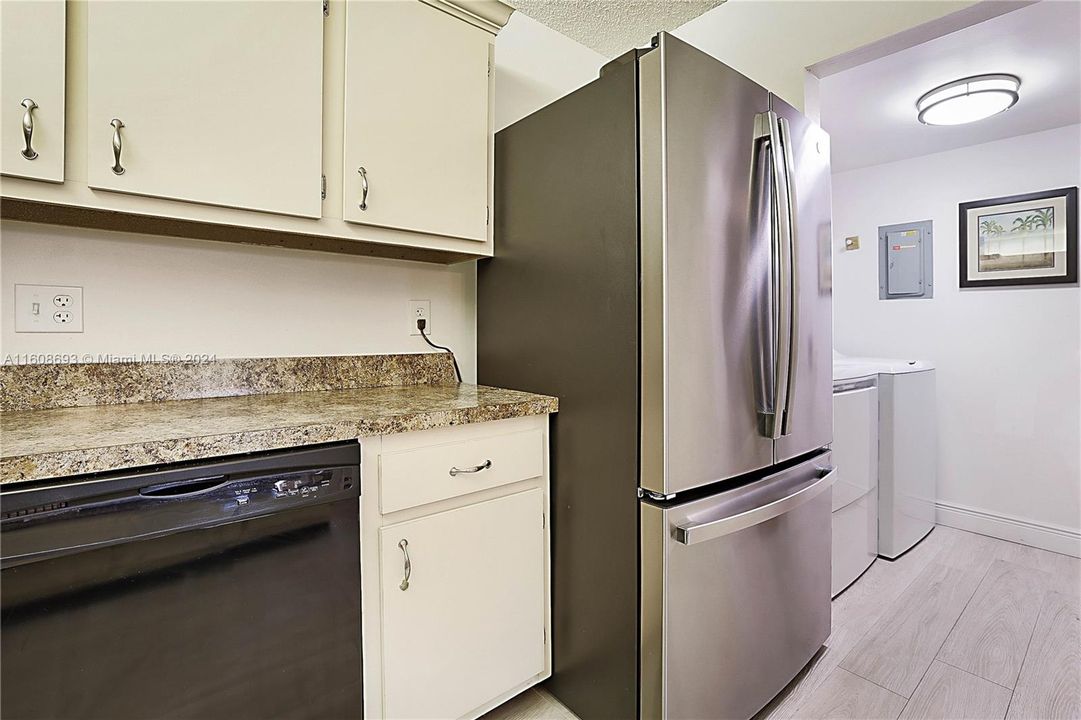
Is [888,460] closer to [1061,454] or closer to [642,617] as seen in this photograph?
[1061,454]

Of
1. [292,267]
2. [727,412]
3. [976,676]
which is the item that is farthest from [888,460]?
[292,267]

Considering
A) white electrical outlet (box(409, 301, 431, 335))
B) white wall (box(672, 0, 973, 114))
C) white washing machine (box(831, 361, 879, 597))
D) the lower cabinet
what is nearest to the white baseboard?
white washing machine (box(831, 361, 879, 597))

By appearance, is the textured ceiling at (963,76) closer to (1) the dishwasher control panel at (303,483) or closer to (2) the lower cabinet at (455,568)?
(2) the lower cabinet at (455,568)

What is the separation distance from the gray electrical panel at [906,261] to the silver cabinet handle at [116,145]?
4.07m

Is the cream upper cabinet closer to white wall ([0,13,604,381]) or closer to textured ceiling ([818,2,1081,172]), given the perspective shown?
white wall ([0,13,604,381])

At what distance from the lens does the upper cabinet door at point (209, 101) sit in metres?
1.11

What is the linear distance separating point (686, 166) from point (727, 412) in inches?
24.7

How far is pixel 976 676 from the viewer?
177 cm

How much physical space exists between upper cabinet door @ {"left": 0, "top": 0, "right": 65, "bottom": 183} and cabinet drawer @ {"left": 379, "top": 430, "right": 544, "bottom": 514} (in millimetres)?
907

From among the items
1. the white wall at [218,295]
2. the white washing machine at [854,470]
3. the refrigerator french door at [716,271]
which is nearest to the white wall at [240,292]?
the white wall at [218,295]

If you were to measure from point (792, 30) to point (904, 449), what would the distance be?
82.6 inches

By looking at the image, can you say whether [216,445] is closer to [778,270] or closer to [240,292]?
[240,292]

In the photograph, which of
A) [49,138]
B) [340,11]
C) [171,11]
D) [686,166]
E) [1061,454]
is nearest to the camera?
[49,138]

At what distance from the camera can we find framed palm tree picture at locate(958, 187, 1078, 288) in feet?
9.43
